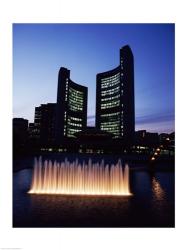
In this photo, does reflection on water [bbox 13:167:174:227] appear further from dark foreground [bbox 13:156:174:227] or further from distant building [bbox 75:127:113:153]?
distant building [bbox 75:127:113:153]

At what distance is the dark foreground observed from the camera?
17.2ft

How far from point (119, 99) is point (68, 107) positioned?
51.6 ft

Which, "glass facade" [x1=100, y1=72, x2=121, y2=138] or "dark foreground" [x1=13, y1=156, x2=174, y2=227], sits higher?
"glass facade" [x1=100, y1=72, x2=121, y2=138]

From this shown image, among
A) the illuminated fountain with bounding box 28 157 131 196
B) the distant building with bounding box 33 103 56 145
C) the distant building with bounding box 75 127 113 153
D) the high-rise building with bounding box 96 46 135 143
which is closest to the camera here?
the illuminated fountain with bounding box 28 157 131 196

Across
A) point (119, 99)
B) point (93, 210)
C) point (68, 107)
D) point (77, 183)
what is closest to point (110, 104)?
point (119, 99)

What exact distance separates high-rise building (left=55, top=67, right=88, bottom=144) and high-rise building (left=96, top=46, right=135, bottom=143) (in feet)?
22.9

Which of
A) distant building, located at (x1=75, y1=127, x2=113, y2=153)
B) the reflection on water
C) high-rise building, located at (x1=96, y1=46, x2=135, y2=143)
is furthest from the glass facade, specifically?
the reflection on water

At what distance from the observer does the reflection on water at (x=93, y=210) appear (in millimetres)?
5234

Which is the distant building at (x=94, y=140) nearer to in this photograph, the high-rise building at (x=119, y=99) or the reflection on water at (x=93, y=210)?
the high-rise building at (x=119, y=99)

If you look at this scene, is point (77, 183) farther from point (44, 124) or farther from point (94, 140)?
point (44, 124)

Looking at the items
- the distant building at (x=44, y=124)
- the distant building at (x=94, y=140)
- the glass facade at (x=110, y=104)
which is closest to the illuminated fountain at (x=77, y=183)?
the distant building at (x=94, y=140)
